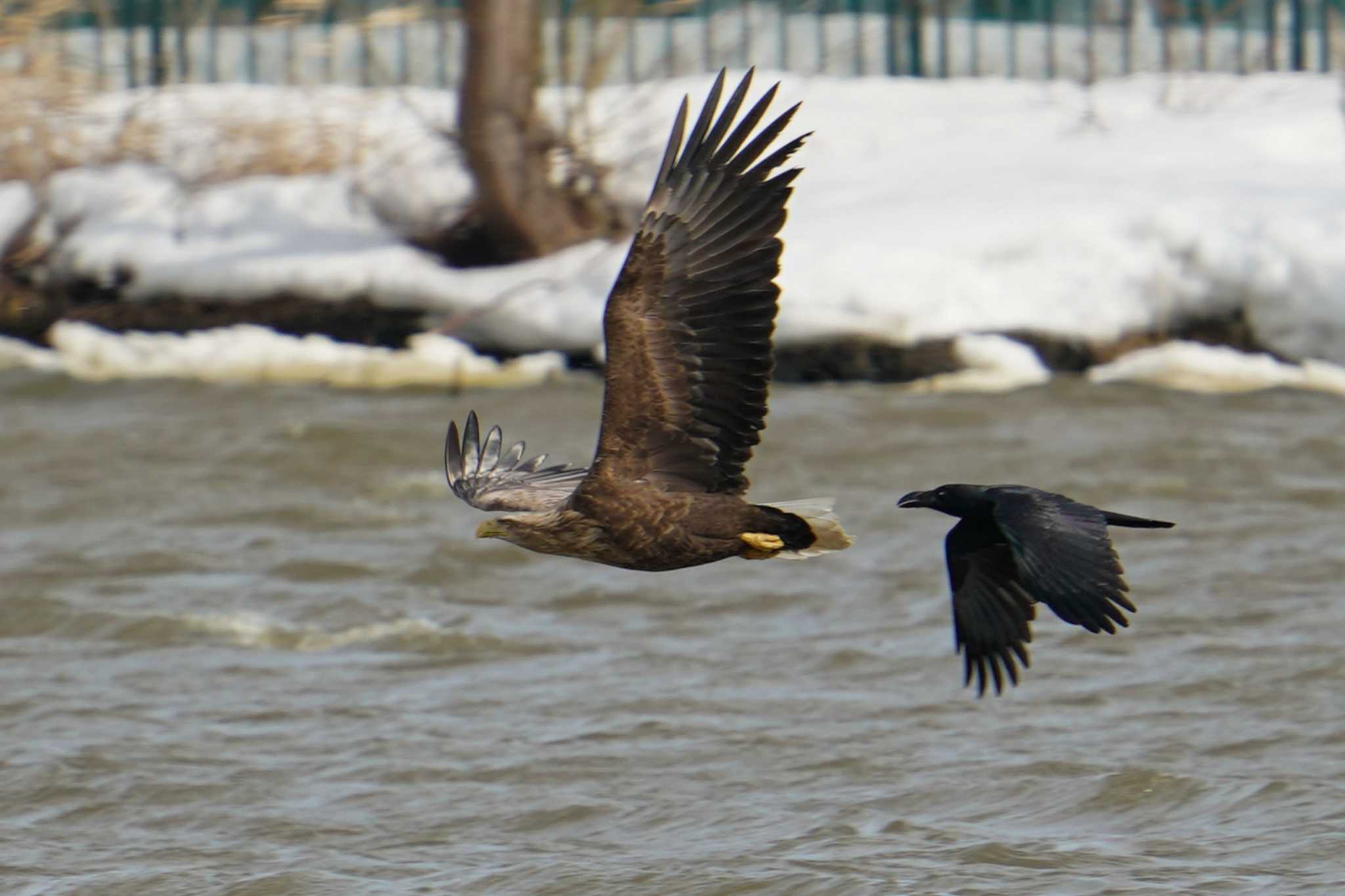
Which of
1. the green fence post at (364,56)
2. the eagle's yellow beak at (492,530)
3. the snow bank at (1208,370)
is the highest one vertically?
the green fence post at (364,56)

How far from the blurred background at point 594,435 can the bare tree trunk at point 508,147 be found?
23 millimetres

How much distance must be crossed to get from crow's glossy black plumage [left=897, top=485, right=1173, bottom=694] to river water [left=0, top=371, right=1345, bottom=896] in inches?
44.2

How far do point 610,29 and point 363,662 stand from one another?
26.5 feet

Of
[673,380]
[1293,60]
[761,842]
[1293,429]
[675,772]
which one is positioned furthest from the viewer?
[1293,60]

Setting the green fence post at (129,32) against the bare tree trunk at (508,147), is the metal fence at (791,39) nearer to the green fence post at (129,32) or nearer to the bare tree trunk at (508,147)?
the green fence post at (129,32)

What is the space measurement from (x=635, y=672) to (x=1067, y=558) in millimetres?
3545

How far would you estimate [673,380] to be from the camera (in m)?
4.58

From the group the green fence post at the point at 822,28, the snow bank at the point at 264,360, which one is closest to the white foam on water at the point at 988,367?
the snow bank at the point at 264,360

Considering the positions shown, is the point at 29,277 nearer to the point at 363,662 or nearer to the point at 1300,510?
the point at 363,662

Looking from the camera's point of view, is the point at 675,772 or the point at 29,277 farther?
the point at 29,277

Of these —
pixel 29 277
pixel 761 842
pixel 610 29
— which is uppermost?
pixel 610 29

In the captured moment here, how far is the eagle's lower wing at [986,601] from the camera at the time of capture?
15.8 feet

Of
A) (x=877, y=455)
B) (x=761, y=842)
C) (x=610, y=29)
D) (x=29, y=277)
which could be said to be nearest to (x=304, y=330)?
(x=29, y=277)

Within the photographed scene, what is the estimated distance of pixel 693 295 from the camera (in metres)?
4.54
